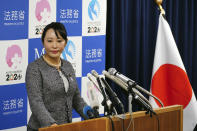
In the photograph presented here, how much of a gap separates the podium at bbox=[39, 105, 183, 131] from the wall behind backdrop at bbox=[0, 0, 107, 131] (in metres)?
1.40

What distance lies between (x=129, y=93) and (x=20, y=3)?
1.59 m

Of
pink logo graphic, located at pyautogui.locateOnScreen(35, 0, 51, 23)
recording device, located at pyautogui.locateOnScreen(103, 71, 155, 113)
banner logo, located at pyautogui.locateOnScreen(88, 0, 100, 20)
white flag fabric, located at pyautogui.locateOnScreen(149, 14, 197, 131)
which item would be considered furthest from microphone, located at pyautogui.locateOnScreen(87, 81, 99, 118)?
white flag fabric, located at pyautogui.locateOnScreen(149, 14, 197, 131)

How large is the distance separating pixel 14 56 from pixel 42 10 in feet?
1.71

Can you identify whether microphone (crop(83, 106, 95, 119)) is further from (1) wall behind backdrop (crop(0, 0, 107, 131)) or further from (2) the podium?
(1) wall behind backdrop (crop(0, 0, 107, 131))

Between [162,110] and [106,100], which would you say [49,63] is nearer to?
[106,100]

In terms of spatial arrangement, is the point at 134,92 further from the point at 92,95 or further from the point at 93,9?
the point at 93,9

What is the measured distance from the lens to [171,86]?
4215mm

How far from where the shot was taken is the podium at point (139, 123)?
83.3 inches

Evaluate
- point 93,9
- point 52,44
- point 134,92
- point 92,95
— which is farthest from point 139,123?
point 93,9

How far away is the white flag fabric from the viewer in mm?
4121

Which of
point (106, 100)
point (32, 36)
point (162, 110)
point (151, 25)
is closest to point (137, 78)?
point (151, 25)

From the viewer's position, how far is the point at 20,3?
11.1ft

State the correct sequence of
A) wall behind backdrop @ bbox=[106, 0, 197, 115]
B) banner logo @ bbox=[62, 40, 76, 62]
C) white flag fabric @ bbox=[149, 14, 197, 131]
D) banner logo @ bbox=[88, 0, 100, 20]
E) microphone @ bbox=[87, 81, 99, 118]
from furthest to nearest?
1. wall behind backdrop @ bbox=[106, 0, 197, 115]
2. white flag fabric @ bbox=[149, 14, 197, 131]
3. banner logo @ bbox=[88, 0, 100, 20]
4. banner logo @ bbox=[62, 40, 76, 62]
5. microphone @ bbox=[87, 81, 99, 118]

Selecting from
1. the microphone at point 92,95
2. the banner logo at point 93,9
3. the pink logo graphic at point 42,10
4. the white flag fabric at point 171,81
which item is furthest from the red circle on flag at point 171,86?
the microphone at point 92,95
